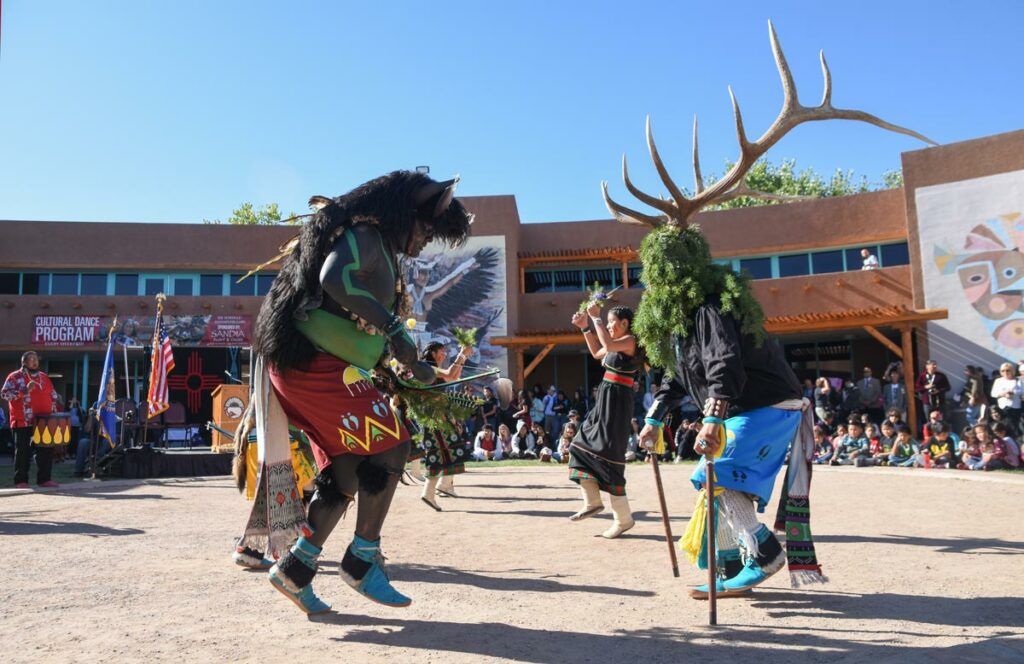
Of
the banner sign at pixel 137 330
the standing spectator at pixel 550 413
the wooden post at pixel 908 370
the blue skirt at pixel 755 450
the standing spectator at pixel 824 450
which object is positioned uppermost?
the banner sign at pixel 137 330

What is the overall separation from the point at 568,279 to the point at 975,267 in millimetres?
10775

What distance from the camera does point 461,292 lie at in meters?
22.2

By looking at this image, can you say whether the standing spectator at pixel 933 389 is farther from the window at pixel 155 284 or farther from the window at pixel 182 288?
the window at pixel 155 284

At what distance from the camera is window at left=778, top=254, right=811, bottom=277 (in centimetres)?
2077

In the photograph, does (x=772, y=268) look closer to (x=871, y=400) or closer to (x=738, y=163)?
(x=871, y=400)

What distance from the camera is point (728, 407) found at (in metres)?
3.76

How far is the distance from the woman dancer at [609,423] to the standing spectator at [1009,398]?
34.2ft

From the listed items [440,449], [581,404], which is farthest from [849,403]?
[440,449]

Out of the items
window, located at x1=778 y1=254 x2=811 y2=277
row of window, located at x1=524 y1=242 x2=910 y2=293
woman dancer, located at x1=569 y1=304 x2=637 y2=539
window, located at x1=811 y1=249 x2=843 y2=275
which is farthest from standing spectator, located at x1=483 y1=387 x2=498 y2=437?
window, located at x1=811 y1=249 x2=843 y2=275

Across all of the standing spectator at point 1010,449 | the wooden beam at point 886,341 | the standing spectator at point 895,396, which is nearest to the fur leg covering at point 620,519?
the standing spectator at point 1010,449

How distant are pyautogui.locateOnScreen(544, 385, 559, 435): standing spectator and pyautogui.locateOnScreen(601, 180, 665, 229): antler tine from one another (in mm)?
12764

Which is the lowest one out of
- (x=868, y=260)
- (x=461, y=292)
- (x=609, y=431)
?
(x=609, y=431)

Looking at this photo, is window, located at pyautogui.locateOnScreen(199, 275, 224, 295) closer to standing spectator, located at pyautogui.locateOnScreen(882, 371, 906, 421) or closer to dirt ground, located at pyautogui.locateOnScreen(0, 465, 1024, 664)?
dirt ground, located at pyautogui.locateOnScreen(0, 465, 1024, 664)

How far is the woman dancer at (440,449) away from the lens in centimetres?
720
